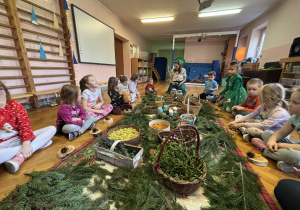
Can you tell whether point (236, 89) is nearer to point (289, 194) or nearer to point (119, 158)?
point (289, 194)

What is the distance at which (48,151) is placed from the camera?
1.36 m

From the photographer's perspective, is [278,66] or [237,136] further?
[278,66]

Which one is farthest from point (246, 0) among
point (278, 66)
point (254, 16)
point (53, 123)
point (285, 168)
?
point (53, 123)

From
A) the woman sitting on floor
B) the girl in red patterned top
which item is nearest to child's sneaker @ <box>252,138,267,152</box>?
the girl in red patterned top

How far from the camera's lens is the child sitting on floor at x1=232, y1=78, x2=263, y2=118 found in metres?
1.94

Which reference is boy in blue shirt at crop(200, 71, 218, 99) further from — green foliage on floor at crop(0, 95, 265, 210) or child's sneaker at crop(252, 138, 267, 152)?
green foliage on floor at crop(0, 95, 265, 210)

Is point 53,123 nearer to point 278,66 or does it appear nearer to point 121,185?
point 121,185

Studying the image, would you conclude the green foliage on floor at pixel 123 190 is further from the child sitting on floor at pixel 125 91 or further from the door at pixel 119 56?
the door at pixel 119 56

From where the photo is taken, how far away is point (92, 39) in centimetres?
406

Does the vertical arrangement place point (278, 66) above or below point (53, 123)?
above

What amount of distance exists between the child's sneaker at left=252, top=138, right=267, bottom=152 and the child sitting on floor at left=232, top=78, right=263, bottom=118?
2.13 ft

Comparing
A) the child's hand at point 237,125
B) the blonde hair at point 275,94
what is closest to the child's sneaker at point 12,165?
the child's hand at point 237,125

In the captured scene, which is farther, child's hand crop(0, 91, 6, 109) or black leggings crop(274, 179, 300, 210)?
child's hand crop(0, 91, 6, 109)

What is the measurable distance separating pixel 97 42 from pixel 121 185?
4.62m
